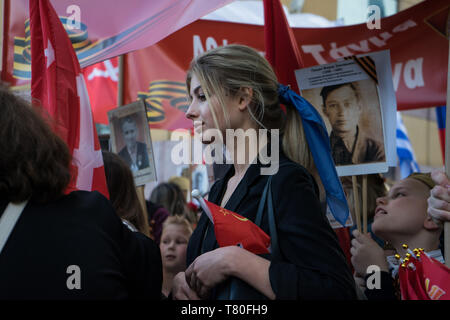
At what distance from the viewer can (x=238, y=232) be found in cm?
142

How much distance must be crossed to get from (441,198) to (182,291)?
0.87 metres

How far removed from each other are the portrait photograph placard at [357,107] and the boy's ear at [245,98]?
0.88 meters

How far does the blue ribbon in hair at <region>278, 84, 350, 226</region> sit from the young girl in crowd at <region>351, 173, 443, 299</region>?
612 millimetres

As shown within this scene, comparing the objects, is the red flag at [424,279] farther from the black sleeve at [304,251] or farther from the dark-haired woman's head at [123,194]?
the dark-haired woman's head at [123,194]

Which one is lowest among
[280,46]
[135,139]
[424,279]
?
[424,279]

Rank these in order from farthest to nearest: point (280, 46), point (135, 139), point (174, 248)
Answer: point (174, 248)
point (135, 139)
point (280, 46)

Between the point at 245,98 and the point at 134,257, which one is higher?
the point at 245,98

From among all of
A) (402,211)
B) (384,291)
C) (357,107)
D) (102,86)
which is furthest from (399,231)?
(102,86)

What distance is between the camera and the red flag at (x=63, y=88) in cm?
218

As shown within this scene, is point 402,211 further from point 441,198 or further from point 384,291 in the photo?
point 441,198

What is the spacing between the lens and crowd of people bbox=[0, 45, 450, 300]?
1166 millimetres

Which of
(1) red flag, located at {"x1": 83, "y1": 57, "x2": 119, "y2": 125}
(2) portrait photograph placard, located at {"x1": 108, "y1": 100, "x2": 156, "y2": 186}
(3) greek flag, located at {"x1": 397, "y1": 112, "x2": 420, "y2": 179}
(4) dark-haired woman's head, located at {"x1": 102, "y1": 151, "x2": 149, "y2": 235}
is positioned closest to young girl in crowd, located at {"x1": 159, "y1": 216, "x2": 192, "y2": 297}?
(2) portrait photograph placard, located at {"x1": 108, "y1": 100, "x2": 156, "y2": 186}
